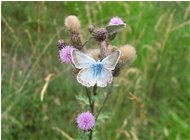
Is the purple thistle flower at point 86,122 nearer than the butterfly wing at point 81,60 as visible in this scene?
No

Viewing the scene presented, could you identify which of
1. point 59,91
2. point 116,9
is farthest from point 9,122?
point 116,9

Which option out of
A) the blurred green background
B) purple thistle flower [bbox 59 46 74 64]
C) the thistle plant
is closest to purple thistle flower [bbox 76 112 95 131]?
the thistle plant

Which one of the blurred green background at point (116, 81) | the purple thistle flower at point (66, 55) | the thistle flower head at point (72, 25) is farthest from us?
the blurred green background at point (116, 81)

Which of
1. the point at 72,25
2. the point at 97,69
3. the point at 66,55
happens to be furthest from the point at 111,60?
the point at 72,25

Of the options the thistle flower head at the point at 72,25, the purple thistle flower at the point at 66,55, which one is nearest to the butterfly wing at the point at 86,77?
the purple thistle flower at the point at 66,55

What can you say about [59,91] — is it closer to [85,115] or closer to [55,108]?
[55,108]

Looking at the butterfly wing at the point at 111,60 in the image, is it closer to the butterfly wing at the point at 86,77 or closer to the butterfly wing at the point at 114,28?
the butterfly wing at the point at 86,77

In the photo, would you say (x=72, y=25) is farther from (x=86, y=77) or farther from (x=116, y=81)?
(x=116, y=81)

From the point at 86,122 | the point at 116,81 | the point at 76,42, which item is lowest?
the point at 116,81
